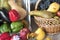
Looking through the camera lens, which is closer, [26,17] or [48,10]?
[48,10]

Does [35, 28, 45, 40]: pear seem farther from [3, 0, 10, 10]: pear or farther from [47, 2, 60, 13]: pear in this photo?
[3, 0, 10, 10]: pear

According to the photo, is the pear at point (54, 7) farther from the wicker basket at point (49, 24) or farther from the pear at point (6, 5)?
the pear at point (6, 5)

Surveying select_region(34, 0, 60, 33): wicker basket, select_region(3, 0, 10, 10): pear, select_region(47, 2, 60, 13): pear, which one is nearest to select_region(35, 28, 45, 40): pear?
select_region(34, 0, 60, 33): wicker basket

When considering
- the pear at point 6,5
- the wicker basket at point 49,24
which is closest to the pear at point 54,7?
the wicker basket at point 49,24

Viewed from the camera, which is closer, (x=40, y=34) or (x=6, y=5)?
(x=40, y=34)

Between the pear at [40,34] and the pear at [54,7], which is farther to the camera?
the pear at [54,7]

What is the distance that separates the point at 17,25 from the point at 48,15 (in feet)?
0.73

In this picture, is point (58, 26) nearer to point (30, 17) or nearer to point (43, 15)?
point (43, 15)

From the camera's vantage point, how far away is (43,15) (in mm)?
1281

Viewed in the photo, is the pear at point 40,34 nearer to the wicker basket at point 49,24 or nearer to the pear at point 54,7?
the wicker basket at point 49,24

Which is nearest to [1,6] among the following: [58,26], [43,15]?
[43,15]

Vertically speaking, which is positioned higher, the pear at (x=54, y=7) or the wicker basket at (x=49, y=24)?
the pear at (x=54, y=7)

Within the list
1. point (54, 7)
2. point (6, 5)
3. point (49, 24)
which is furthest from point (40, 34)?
point (6, 5)

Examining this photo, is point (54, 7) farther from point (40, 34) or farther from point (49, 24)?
point (40, 34)
